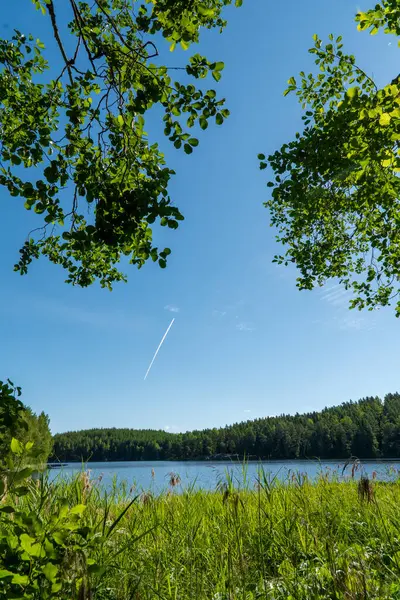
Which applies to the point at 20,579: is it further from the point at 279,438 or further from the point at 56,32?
the point at 279,438

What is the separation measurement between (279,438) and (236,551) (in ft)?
250

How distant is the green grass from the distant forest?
1133mm

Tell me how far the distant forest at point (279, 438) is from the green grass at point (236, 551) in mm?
1133

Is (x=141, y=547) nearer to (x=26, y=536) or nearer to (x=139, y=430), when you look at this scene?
(x=26, y=536)

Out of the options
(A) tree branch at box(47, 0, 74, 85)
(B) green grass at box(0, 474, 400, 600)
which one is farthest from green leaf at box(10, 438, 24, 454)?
(A) tree branch at box(47, 0, 74, 85)

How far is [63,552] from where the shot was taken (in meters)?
1.97

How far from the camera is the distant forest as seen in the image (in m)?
72.7

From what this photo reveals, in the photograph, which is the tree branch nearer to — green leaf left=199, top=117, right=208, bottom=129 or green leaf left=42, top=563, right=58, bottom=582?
green leaf left=199, top=117, right=208, bottom=129

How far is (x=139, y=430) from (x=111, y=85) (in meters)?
195

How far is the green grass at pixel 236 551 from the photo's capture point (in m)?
2.41

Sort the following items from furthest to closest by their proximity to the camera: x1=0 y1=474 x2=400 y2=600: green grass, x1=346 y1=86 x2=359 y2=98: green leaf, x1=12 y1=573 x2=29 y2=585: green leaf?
1. x1=346 y1=86 x2=359 y2=98: green leaf
2. x1=0 y1=474 x2=400 y2=600: green grass
3. x1=12 y1=573 x2=29 y2=585: green leaf

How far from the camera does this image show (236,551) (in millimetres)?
3363

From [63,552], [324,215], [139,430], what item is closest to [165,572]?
[63,552]

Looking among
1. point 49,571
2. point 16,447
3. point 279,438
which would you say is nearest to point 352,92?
point 16,447
